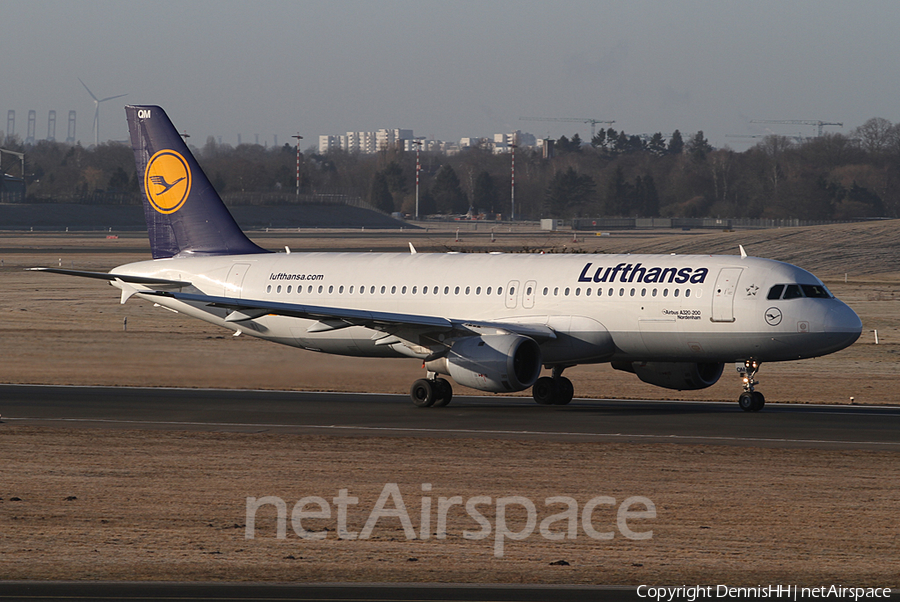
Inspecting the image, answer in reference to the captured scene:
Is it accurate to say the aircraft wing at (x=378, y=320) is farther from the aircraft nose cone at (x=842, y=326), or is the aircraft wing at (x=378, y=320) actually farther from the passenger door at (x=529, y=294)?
the aircraft nose cone at (x=842, y=326)

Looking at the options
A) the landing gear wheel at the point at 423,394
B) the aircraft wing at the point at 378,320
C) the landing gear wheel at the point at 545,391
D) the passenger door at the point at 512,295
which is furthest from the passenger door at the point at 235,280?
the landing gear wheel at the point at 545,391

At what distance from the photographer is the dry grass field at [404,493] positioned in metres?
16.0

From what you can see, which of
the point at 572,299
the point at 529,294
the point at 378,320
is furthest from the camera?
the point at 529,294

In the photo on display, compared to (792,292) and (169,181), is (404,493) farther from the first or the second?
(169,181)

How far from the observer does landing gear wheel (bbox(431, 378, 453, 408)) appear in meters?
36.2

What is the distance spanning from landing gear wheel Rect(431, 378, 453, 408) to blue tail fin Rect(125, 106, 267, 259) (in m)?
10.7

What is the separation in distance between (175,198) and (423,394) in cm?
1342

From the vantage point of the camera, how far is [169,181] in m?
43.5

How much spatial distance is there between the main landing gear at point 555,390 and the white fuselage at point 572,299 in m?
1.62

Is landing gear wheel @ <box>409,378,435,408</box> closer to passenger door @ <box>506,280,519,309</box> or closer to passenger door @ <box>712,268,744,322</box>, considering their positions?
passenger door @ <box>506,280,519,309</box>

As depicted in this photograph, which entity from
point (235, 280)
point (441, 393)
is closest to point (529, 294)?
point (441, 393)

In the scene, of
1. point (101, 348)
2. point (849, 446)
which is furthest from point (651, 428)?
point (101, 348)

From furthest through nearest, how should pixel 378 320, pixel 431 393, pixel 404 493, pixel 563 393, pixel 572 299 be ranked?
pixel 563 393 → pixel 431 393 → pixel 572 299 → pixel 378 320 → pixel 404 493

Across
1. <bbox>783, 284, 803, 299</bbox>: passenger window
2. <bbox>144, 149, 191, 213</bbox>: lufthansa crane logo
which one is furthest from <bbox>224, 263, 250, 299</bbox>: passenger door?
<bbox>783, 284, 803, 299</bbox>: passenger window
